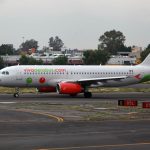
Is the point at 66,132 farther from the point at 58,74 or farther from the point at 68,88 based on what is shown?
the point at 58,74

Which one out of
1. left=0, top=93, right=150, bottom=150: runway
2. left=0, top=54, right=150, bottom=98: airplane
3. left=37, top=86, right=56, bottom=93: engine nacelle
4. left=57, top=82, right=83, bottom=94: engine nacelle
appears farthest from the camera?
left=37, top=86, right=56, bottom=93: engine nacelle

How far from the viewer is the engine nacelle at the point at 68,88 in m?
52.6

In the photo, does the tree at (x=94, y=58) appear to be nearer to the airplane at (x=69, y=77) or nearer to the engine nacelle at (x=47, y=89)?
the airplane at (x=69, y=77)

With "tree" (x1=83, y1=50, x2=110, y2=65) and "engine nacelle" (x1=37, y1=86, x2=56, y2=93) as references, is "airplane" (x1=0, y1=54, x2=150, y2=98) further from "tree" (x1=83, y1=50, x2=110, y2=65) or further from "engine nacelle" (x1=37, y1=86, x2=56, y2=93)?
"tree" (x1=83, y1=50, x2=110, y2=65)

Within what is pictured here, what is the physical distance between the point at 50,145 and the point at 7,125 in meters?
7.96

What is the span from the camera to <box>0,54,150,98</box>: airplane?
53.5 m

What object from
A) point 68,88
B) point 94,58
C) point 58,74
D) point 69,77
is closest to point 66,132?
point 68,88

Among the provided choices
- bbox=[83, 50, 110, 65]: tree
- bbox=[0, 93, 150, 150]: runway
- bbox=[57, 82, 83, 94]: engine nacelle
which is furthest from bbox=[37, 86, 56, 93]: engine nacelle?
bbox=[83, 50, 110, 65]: tree

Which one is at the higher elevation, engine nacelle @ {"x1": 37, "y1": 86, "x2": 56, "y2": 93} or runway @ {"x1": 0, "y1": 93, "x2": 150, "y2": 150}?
engine nacelle @ {"x1": 37, "y1": 86, "x2": 56, "y2": 93}

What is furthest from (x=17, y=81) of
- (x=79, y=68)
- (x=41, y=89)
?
(x=79, y=68)

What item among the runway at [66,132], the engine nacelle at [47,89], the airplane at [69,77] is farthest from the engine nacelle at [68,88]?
the runway at [66,132]

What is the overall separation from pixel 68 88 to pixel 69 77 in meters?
3.34

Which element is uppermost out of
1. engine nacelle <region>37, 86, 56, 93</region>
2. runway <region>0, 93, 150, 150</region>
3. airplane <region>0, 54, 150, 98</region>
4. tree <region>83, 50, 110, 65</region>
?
tree <region>83, 50, 110, 65</region>

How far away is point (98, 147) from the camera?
1953 centimetres
